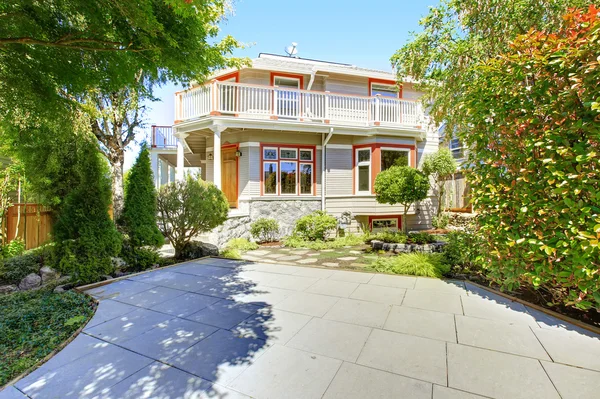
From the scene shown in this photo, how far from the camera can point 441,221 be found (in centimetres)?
1041

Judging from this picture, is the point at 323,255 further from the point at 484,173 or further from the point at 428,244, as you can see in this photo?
the point at 484,173

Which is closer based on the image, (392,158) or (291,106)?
(291,106)

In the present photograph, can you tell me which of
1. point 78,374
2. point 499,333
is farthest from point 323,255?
point 78,374

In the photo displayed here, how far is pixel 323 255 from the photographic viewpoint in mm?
7016

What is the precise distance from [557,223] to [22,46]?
5.81m

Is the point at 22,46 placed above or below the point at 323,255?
above

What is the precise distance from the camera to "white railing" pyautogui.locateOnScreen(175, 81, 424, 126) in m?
9.49

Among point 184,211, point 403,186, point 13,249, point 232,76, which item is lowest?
point 13,249

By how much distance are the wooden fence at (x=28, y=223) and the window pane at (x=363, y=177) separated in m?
9.20

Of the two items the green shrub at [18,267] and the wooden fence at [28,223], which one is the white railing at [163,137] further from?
the green shrub at [18,267]

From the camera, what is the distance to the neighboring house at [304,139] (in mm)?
9750

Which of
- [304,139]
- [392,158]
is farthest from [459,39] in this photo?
[304,139]

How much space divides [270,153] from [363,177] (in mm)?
3626

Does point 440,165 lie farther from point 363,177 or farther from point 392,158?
point 363,177
